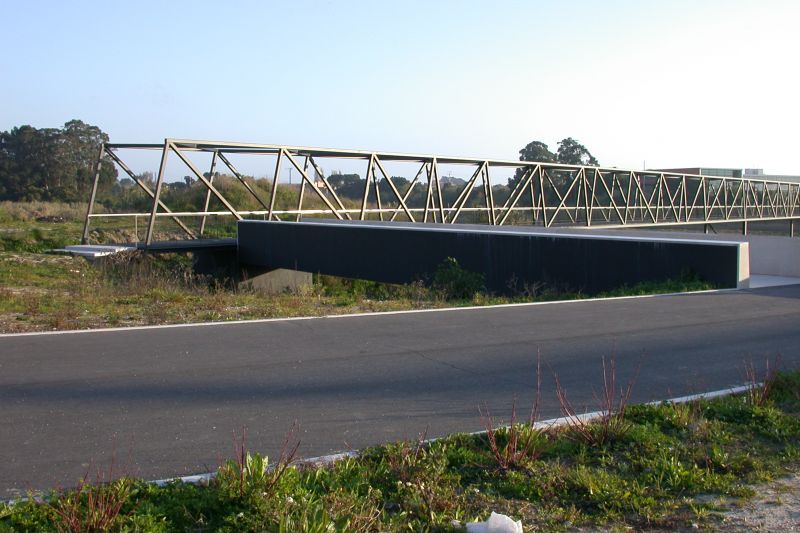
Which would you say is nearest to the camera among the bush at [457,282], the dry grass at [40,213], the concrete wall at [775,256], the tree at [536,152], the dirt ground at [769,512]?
the dirt ground at [769,512]

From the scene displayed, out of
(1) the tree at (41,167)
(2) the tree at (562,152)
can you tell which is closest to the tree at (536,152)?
(2) the tree at (562,152)

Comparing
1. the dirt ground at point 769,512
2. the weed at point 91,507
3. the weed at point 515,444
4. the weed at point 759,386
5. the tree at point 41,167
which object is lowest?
the weed at point 91,507

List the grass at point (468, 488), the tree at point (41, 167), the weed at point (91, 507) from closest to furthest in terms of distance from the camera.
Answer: the weed at point (91, 507) < the grass at point (468, 488) < the tree at point (41, 167)

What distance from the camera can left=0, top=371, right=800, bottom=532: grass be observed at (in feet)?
13.7

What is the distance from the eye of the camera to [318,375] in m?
7.76

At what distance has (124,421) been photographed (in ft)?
20.0

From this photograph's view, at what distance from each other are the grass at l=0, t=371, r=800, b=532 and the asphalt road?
53 cm

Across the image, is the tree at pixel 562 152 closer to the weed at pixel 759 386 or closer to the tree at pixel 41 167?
the tree at pixel 41 167

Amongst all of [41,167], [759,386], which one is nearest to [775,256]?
[759,386]

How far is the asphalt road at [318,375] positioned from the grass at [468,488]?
53cm

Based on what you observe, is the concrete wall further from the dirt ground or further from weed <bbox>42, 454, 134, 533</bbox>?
weed <bbox>42, 454, 134, 533</bbox>

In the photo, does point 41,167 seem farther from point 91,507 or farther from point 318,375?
point 91,507

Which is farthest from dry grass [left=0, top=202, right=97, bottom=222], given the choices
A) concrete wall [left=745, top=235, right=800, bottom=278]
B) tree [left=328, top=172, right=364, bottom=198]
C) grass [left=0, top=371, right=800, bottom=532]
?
tree [left=328, top=172, right=364, bottom=198]

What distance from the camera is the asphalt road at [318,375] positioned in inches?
221
